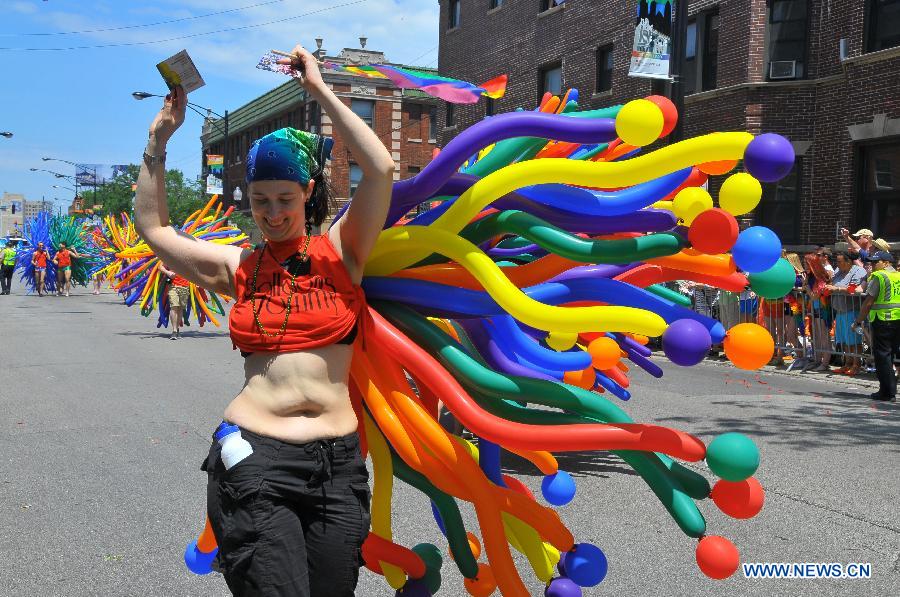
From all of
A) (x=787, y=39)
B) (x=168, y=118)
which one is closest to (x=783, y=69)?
(x=787, y=39)

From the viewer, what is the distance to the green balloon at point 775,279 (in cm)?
269

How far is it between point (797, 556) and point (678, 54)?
8378mm

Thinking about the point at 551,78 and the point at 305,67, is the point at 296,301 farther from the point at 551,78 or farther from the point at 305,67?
the point at 551,78

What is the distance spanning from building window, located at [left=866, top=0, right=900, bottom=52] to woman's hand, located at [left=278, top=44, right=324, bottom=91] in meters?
15.7

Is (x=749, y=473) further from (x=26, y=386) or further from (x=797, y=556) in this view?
(x=26, y=386)

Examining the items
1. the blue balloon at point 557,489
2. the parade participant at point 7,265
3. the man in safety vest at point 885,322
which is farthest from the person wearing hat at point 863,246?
the parade participant at point 7,265

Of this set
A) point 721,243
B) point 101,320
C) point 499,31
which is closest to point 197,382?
point 721,243

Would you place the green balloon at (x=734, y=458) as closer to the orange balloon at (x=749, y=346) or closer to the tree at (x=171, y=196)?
the orange balloon at (x=749, y=346)

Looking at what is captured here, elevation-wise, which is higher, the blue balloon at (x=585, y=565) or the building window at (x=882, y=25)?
the building window at (x=882, y=25)

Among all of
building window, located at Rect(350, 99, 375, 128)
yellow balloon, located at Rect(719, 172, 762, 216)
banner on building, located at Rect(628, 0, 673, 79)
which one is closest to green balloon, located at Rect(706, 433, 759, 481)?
yellow balloon, located at Rect(719, 172, 762, 216)

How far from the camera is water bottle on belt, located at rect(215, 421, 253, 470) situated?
2.59m

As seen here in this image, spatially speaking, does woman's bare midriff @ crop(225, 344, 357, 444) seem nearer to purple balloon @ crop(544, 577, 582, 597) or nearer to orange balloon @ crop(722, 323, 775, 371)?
purple balloon @ crop(544, 577, 582, 597)

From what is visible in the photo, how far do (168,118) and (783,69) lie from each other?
17.2 metres

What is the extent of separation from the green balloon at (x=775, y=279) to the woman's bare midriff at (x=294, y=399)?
4.11ft
